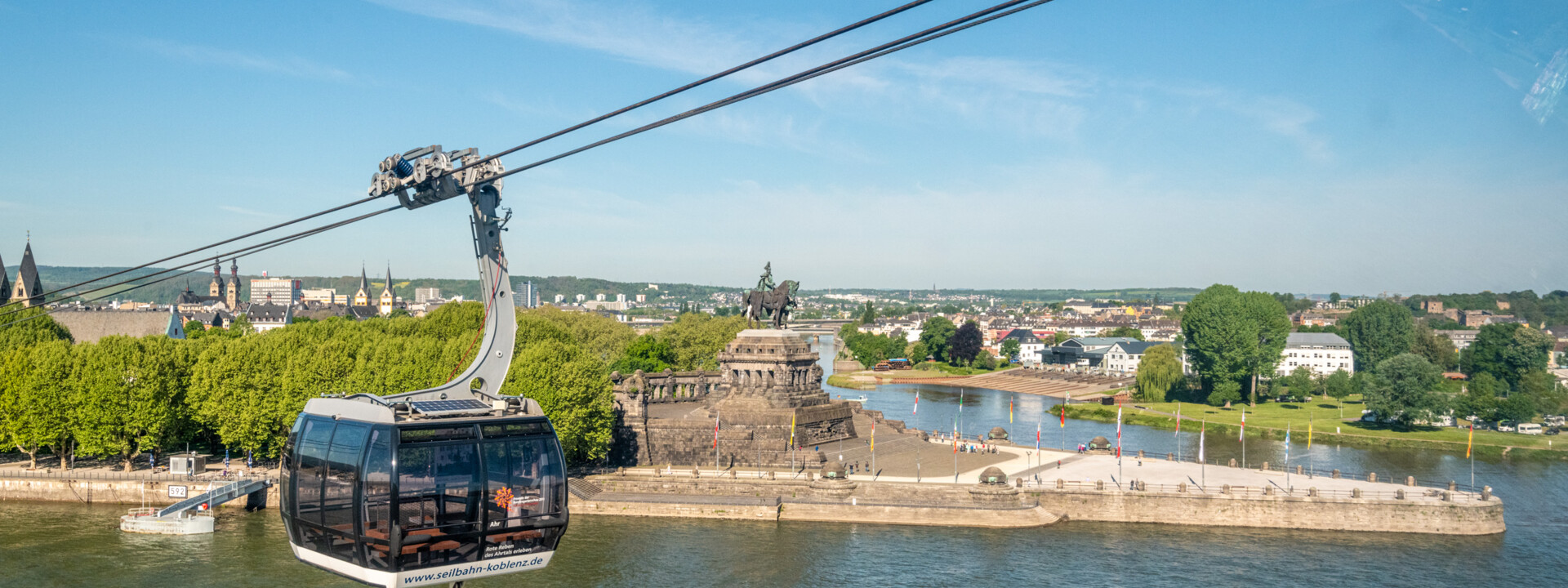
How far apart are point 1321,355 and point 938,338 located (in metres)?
56.8

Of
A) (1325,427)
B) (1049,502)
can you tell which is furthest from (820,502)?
(1325,427)

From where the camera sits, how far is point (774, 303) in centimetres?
6762

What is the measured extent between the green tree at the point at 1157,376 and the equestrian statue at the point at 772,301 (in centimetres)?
5609

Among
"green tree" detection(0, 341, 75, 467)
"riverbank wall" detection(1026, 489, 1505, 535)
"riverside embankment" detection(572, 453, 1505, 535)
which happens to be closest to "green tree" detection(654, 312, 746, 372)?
"riverside embankment" detection(572, 453, 1505, 535)

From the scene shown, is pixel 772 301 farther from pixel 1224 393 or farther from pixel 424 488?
pixel 1224 393

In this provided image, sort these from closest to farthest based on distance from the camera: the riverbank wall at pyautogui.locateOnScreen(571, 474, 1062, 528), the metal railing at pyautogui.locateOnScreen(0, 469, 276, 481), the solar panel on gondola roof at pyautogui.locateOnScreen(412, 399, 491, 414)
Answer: the solar panel on gondola roof at pyautogui.locateOnScreen(412, 399, 491, 414)
the riverbank wall at pyautogui.locateOnScreen(571, 474, 1062, 528)
the metal railing at pyautogui.locateOnScreen(0, 469, 276, 481)

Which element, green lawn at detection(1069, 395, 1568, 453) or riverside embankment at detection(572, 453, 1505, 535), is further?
green lawn at detection(1069, 395, 1568, 453)

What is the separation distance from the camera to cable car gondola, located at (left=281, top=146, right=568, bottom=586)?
1942 cm

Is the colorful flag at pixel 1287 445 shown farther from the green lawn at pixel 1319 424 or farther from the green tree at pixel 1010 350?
the green tree at pixel 1010 350

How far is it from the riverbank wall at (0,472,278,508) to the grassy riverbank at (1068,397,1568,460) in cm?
7251

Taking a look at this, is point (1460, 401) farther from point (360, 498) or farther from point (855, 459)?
point (360, 498)

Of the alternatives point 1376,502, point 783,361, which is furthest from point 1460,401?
point 783,361

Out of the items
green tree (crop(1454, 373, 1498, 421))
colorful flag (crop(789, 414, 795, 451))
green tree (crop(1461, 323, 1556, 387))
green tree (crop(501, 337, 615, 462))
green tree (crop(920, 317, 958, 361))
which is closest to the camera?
green tree (crop(501, 337, 615, 462))

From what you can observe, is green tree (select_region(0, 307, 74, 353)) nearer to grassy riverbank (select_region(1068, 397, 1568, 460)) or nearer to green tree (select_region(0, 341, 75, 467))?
green tree (select_region(0, 341, 75, 467))
